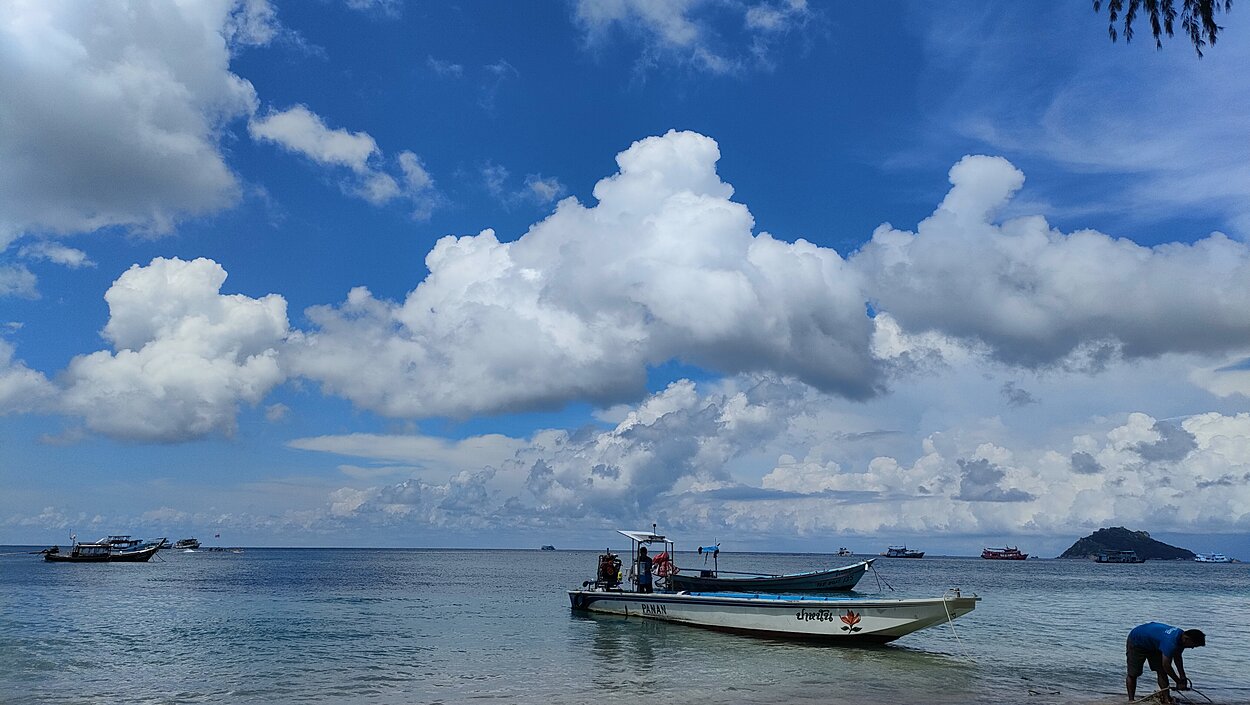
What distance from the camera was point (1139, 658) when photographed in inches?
692

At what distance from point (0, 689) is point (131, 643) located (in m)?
11.3

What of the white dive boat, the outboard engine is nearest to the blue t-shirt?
the white dive boat

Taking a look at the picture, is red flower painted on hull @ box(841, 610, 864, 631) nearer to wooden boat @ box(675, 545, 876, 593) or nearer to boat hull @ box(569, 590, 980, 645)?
boat hull @ box(569, 590, 980, 645)

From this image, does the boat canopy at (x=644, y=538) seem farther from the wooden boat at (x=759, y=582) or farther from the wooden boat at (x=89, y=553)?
the wooden boat at (x=89, y=553)

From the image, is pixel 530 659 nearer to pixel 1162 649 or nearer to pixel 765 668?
pixel 765 668

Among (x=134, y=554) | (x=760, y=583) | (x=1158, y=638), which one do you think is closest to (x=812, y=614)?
(x=760, y=583)

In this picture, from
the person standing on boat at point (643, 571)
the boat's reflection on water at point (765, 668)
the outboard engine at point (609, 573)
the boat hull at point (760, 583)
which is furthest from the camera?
the boat hull at point (760, 583)

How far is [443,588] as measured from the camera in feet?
251

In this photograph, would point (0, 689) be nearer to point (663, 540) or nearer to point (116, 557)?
point (663, 540)

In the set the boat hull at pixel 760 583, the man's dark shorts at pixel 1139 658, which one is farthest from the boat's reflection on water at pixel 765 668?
the boat hull at pixel 760 583

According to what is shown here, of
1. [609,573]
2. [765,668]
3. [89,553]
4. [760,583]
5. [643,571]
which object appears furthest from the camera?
[89,553]

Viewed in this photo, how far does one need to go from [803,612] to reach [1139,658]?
1337cm

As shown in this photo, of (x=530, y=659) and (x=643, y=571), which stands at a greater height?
(x=643, y=571)

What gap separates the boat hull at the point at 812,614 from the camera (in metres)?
27.9
